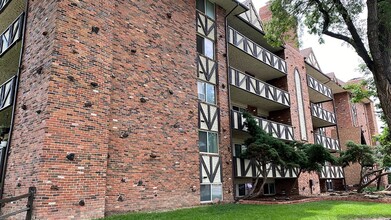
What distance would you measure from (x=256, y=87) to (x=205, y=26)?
A: 207 inches

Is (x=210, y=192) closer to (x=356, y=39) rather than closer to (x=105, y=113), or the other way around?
(x=105, y=113)

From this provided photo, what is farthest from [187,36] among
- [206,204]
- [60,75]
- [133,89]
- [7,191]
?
[7,191]

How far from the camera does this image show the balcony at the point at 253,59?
18.0 meters

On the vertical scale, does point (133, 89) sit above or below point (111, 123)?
above

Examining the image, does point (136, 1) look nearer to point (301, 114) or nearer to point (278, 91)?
point (278, 91)

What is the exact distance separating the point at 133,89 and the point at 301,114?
1628cm

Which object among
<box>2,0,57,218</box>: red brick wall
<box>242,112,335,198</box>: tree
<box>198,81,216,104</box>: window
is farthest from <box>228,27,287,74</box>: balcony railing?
<box>2,0,57,218</box>: red brick wall

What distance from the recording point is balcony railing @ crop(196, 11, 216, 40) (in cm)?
1570

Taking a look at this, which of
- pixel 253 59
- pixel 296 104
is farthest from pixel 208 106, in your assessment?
pixel 296 104

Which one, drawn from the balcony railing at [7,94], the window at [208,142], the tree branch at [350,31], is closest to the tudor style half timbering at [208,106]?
the window at [208,142]

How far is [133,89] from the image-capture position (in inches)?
449

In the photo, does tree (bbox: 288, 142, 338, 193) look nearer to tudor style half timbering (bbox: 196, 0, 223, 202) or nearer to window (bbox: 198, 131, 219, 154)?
window (bbox: 198, 131, 219, 154)

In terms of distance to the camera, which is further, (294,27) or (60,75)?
(294,27)

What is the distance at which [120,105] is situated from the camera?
35.4 ft
